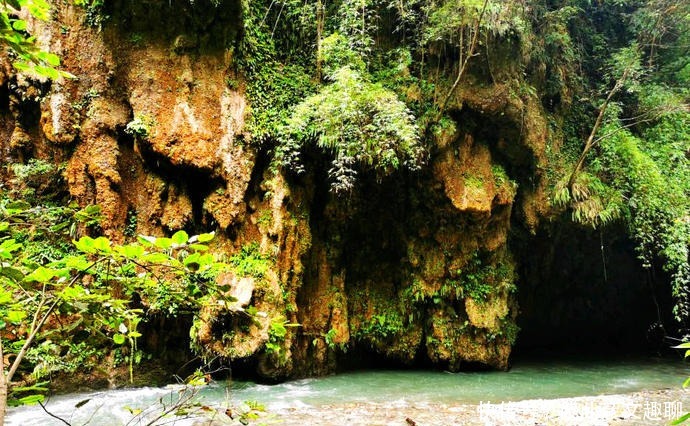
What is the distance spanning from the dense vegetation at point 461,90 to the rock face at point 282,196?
31 centimetres

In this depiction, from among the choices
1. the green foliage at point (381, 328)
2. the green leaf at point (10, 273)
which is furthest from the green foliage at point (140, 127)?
the green leaf at point (10, 273)

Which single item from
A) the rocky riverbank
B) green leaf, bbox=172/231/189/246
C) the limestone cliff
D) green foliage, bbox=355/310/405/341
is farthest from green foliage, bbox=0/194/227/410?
green foliage, bbox=355/310/405/341

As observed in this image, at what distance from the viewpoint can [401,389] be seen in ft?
24.8

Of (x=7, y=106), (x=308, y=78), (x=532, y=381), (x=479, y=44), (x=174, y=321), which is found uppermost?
(x=479, y=44)

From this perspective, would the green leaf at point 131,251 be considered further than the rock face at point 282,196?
No

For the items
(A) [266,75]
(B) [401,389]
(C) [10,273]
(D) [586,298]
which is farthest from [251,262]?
(D) [586,298]

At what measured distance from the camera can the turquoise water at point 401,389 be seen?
597cm

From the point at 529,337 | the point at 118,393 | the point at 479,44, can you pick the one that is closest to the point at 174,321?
the point at 118,393

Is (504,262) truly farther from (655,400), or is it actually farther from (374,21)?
(374,21)

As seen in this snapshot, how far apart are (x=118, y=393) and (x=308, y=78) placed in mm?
6407

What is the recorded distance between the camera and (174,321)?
770cm

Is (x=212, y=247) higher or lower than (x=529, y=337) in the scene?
higher

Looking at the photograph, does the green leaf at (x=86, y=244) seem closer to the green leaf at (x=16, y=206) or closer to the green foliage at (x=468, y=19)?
the green leaf at (x=16, y=206)

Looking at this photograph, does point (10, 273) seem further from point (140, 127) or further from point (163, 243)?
point (140, 127)
